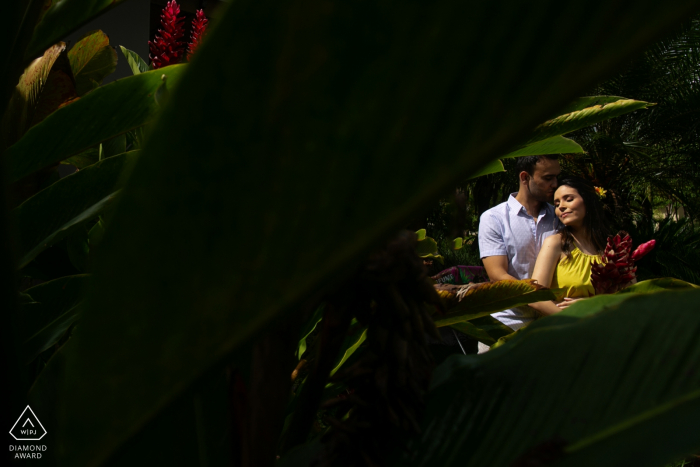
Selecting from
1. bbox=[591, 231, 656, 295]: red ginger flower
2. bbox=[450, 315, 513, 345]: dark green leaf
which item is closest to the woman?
bbox=[591, 231, 656, 295]: red ginger flower

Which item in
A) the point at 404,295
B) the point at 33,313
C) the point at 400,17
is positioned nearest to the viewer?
the point at 400,17

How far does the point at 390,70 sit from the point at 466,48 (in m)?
0.03

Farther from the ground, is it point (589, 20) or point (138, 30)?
point (138, 30)

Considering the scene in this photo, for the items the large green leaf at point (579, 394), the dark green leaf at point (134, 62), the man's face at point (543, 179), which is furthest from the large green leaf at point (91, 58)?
the man's face at point (543, 179)

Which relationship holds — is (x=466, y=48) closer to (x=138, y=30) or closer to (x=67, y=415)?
(x=67, y=415)

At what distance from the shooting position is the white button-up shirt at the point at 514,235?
233 cm

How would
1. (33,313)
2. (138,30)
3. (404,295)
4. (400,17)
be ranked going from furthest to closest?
(138,30)
(33,313)
(404,295)
(400,17)

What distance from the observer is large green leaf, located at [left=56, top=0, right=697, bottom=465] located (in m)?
0.18

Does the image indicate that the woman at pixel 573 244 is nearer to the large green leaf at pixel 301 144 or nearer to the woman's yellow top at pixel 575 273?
the woman's yellow top at pixel 575 273

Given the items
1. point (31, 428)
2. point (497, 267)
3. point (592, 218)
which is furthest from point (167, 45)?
point (592, 218)

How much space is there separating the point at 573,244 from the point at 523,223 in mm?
240

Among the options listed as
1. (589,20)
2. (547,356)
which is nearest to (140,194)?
(589,20)

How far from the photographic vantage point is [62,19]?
70cm

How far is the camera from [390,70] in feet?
0.62
